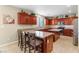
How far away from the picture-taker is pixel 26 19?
1.72 meters

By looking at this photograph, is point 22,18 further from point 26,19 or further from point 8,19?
point 8,19

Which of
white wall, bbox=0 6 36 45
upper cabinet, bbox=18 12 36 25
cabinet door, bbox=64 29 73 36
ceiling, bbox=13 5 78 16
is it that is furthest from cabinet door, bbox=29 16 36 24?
cabinet door, bbox=64 29 73 36

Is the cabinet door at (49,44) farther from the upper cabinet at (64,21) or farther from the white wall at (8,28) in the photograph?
the white wall at (8,28)

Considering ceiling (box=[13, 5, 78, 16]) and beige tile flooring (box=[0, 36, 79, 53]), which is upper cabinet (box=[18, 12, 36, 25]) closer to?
ceiling (box=[13, 5, 78, 16])

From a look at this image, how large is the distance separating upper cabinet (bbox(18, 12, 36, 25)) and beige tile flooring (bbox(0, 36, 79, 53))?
1.30 feet

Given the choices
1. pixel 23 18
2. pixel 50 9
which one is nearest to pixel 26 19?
pixel 23 18

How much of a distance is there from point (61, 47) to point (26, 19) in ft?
2.40

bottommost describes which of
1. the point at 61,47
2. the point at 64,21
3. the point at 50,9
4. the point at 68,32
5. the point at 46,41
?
the point at 61,47

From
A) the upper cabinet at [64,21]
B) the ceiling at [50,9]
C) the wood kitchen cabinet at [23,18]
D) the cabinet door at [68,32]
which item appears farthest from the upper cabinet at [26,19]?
the cabinet door at [68,32]

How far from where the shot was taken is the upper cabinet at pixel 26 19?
1688mm

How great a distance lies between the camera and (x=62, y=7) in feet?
5.50

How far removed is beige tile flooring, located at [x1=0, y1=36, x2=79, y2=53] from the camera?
1644mm
